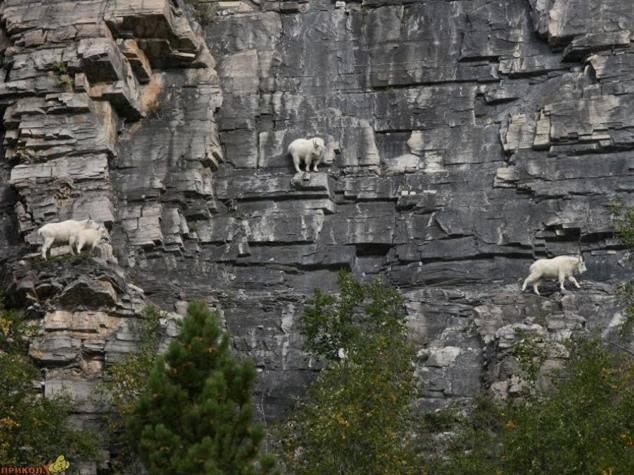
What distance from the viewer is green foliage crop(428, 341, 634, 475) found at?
27.2 meters

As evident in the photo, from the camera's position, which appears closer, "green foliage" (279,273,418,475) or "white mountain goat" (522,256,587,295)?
"green foliage" (279,273,418,475)

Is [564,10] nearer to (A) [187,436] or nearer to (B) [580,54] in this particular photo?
(B) [580,54]

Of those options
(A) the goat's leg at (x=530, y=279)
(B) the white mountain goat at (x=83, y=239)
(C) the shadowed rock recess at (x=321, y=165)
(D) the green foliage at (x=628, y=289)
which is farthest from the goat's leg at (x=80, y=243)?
(D) the green foliage at (x=628, y=289)

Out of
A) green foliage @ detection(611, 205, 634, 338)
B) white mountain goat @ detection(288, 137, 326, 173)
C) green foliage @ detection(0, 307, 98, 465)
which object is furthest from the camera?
white mountain goat @ detection(288, 137, 326, 173)

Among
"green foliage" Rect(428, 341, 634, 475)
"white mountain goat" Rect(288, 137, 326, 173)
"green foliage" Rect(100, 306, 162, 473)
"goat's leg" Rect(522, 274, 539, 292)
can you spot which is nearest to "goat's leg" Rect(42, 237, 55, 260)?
"green foliage" Rect(100, 306, 162, 473)

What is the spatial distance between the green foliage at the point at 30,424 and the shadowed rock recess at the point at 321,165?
2.76 meters

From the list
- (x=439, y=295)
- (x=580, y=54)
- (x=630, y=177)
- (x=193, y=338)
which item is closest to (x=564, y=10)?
(x=580, y=54)

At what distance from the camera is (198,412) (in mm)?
25953

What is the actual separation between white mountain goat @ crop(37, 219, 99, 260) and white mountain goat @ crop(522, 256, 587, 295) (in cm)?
1131

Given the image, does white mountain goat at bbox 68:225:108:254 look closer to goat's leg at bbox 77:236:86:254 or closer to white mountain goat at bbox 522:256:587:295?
goat's leg at bbox 77:236:86:254

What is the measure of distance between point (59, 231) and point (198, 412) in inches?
454

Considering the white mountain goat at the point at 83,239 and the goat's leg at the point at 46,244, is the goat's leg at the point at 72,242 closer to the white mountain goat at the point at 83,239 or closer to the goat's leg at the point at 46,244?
the white mountain goat at the point at 83,239

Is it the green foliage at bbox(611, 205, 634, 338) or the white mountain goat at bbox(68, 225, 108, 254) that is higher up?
the white mountain goat at bbox(68, 225, 108, 254)

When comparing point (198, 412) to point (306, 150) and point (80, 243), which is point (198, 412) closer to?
point (80, 243)
